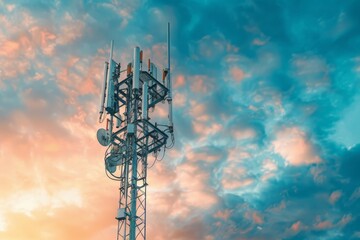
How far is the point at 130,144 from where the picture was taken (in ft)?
142

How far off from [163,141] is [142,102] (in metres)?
4.30

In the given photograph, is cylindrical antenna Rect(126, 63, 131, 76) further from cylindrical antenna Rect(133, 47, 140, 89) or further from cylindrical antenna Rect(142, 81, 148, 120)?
cylindrical antenna Rect(142, 81, 148, 120)

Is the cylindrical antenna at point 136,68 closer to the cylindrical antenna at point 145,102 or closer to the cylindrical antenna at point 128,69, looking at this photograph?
the cylindrical antenna at point 145,102

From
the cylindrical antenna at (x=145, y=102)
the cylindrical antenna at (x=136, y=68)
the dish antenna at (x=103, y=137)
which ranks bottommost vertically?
the dish antenna at (x=103, y=137)

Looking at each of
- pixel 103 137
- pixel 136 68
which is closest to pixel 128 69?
pixel 136 68

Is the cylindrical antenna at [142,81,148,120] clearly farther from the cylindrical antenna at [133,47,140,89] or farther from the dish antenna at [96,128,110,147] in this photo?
the dish antenna at [96,128,110,147]

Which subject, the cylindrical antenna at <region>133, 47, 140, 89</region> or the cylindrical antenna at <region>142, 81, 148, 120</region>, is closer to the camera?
the cylindrical antenna at <region>142, 81, 148, 120</region>

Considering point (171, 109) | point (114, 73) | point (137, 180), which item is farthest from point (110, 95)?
point (137, 180)

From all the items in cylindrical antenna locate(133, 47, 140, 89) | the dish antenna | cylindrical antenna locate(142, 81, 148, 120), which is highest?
cylindrical antenna locate(133, 47, 140, 89)

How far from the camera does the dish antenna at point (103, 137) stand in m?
44.3

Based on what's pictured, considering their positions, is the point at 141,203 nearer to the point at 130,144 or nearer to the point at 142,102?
the point at 130,144

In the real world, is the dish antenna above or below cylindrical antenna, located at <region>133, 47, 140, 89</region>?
below

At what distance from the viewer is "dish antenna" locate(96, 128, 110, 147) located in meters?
44.3

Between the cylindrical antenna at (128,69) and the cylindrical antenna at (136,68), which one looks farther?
the cylindrical antenna at (128,69)
